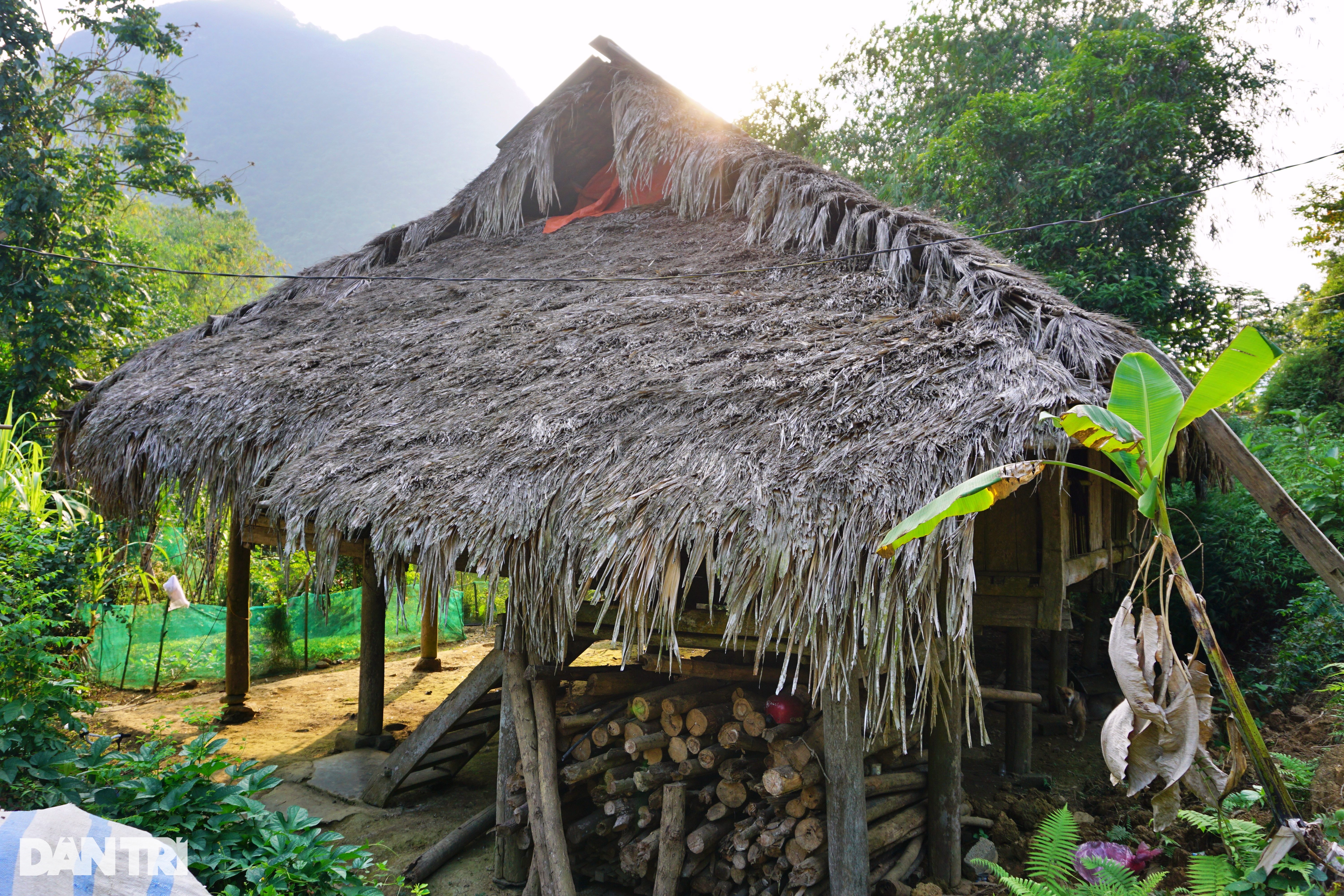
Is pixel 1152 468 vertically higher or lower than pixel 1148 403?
lower

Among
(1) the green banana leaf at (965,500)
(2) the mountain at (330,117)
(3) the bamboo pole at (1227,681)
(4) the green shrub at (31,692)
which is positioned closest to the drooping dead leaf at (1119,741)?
(3) the bamboo pole at (1227,681)

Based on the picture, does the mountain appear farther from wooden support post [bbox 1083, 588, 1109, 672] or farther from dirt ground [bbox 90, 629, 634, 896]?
wooden support post [bbox 1083, 588, 1109, 672]

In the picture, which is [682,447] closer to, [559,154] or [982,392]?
[982,392]

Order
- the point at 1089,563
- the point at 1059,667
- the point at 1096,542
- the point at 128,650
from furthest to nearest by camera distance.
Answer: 1. the point at 128,650
2. the point at 1059,667
3. the point at 1096,542
4. the point at 1089,563

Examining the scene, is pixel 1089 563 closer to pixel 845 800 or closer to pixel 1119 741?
pixel 845 800

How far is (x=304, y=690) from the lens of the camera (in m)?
7.72

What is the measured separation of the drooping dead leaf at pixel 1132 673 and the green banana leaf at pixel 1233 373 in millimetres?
570

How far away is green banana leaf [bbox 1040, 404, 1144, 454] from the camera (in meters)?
2.14

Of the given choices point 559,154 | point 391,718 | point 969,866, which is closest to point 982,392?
point 969,866

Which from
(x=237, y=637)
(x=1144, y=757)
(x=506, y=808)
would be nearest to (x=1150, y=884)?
(x=1144, y=757)

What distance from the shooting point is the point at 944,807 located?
12.3ft

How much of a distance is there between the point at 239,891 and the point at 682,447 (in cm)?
231

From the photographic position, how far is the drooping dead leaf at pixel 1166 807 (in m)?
2.22

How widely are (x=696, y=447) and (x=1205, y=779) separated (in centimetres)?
208
